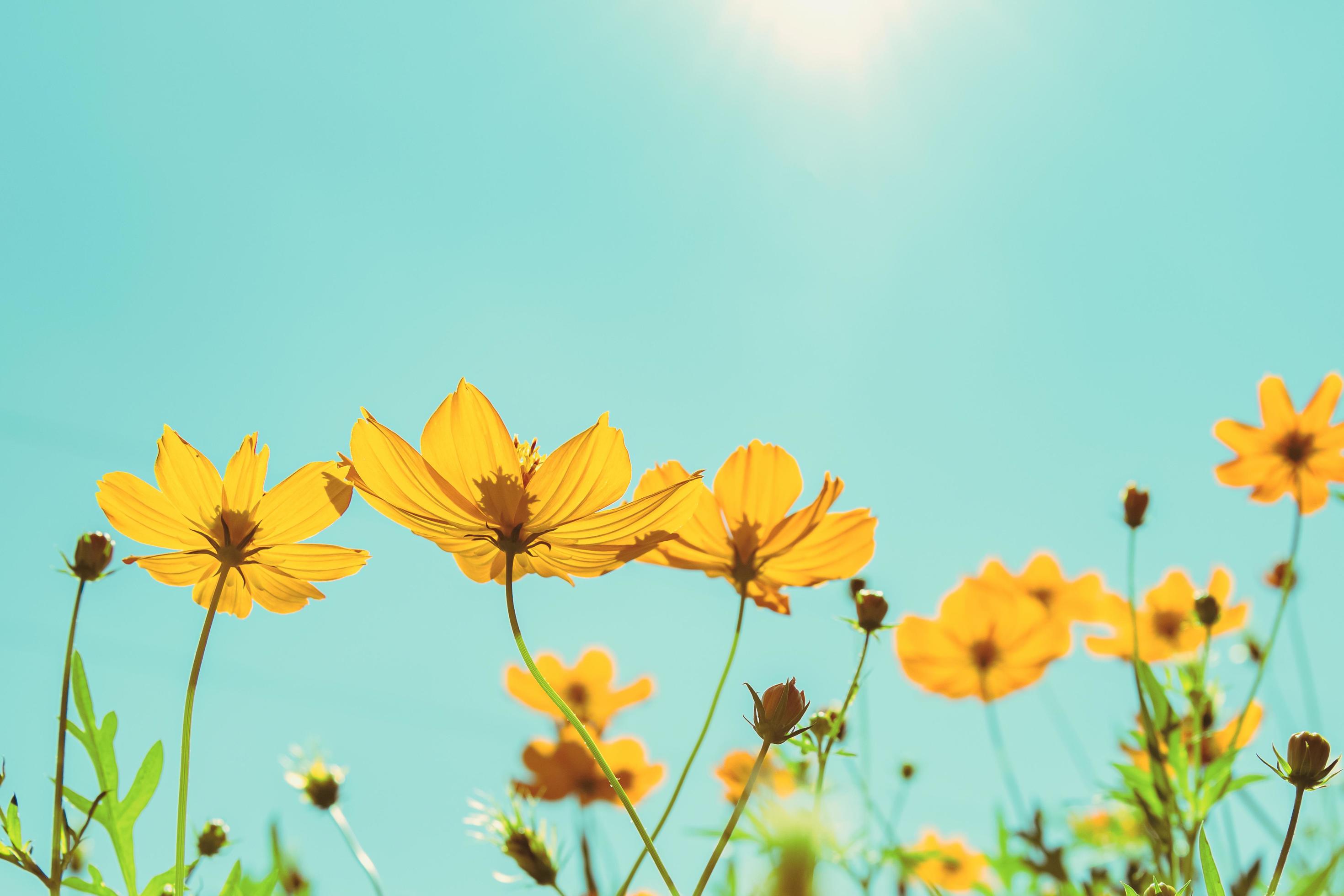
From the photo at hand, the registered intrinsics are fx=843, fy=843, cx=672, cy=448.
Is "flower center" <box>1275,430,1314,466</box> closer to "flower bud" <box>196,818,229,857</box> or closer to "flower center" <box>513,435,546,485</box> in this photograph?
"flower center" <box>513,435,546,485</box>

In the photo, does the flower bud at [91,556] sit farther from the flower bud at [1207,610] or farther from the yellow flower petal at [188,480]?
the flower bud at [1207,610]

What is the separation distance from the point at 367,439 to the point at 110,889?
0.27 meters

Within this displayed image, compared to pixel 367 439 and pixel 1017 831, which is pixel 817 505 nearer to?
pixel 367 439

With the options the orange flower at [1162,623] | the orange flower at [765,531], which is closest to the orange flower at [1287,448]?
the orange flower at [1162,623]

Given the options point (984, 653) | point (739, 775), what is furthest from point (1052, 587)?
point (739, 775)

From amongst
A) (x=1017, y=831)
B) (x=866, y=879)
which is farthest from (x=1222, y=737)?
(x=866, y=879)

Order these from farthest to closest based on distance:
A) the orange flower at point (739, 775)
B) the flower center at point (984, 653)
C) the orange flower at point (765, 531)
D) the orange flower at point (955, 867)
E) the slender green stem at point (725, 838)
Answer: the orange flower at point (955, 867) < the flower center at point (984, 653) < the orange flower at point (739, 775) < the orange flower at point (765, 531) < the slender green stem at point (725, 838)

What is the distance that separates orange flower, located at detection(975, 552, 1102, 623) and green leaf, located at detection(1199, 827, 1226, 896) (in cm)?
60

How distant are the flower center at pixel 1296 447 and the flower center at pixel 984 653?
0.40m

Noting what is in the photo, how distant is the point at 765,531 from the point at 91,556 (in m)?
0.37

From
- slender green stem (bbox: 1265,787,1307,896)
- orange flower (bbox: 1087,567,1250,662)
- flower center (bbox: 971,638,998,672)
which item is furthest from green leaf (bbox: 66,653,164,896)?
orange flower (bbox: 1087,567,1250,662)

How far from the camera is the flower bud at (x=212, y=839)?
0.52 m

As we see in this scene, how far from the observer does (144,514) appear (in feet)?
1.44

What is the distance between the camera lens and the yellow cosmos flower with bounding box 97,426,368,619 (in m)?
0.43
